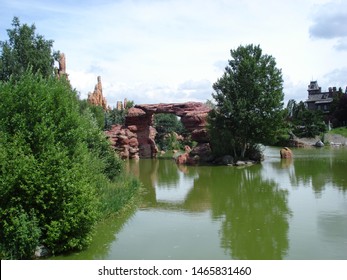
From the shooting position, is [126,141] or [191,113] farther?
[126,141]

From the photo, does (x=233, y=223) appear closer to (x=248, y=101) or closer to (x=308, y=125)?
(x=248, y=101)

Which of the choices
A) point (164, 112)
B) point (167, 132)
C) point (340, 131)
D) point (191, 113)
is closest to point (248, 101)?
point (191, 113)

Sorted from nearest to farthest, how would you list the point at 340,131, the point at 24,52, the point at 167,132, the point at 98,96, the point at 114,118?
the point at 24,52
the point at 114,118
the point at 167,132
the point at 340,131
the point at 98,96

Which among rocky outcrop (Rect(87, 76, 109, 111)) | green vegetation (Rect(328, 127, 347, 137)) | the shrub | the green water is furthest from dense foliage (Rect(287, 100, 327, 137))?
the shrub

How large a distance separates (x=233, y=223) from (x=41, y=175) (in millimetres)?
5248

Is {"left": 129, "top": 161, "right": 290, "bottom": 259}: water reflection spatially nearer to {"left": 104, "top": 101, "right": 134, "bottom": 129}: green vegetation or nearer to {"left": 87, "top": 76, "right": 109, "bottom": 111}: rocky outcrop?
{"left": 104, "top": 101, "right": 134, "bottom": 129}: green vegetation

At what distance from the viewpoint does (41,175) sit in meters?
8.12

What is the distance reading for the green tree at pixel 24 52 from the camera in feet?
76.1

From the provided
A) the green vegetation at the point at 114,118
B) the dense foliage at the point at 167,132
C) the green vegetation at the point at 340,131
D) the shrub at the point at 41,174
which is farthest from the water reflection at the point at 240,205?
the green vegetation at the point at 340,131

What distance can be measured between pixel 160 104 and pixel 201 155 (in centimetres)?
732

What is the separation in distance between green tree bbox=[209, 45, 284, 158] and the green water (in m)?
8.89

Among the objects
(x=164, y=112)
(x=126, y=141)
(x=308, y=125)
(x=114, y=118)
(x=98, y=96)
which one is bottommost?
(x=126, y=141)

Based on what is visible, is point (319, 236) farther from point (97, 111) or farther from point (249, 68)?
point (97, 111)
